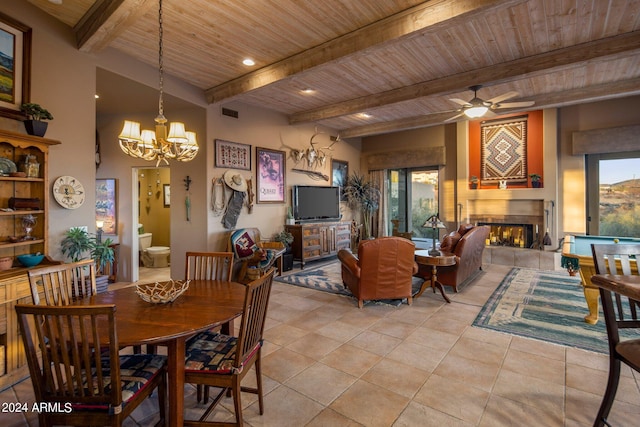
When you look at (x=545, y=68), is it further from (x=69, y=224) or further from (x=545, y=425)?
(x=69, y=224)

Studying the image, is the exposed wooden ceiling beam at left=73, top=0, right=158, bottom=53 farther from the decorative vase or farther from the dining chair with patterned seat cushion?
the dining chair with patterned seat cushion

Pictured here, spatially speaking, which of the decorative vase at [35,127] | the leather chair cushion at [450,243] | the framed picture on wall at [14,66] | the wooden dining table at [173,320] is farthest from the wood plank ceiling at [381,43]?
the wooden dining table at [173,320]

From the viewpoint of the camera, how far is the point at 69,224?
3363 mm

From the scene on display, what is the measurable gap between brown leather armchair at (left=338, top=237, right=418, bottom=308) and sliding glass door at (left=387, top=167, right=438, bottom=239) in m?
4.33

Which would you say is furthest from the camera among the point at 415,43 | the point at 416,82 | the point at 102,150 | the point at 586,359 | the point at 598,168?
the point at 598,168

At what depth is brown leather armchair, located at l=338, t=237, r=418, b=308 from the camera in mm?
3746

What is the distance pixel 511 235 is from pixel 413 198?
244 cm

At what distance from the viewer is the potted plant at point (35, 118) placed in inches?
112

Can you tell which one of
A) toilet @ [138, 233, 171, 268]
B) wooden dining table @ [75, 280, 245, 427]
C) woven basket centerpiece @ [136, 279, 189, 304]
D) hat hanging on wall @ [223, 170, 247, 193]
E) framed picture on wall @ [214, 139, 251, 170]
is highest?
framed picture on wall @ [214, 139, 251, 170]

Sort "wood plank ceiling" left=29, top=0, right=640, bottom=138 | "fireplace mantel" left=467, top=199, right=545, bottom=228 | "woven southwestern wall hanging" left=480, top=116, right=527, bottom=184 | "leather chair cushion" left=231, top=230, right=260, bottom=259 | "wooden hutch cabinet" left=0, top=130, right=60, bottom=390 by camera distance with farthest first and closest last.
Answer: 1. "woven southwestern wall hanging" left=480, top=116, right=527, bottom=184
2. "fireplace mantel" left=467, top=199, right=545, bottom=228
3. "leather chair cushion" left=231, top=230, right=260, bottom=259
4. "wood plank ceiling" left=29, top=0, right=640, bottom=138
5. "wooden hutch cabinet" left=0, top=130, right=60, bottom=390

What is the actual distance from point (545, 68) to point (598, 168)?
3659mm

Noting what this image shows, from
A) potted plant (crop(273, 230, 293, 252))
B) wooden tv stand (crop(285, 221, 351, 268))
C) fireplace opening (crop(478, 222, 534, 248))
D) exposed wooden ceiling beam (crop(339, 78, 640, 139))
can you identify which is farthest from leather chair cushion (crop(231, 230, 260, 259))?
fireplace opening (crop(478, 222, 534, 248))

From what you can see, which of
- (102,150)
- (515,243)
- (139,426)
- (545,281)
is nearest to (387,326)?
(139,426)

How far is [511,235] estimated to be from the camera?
6.83 meters
